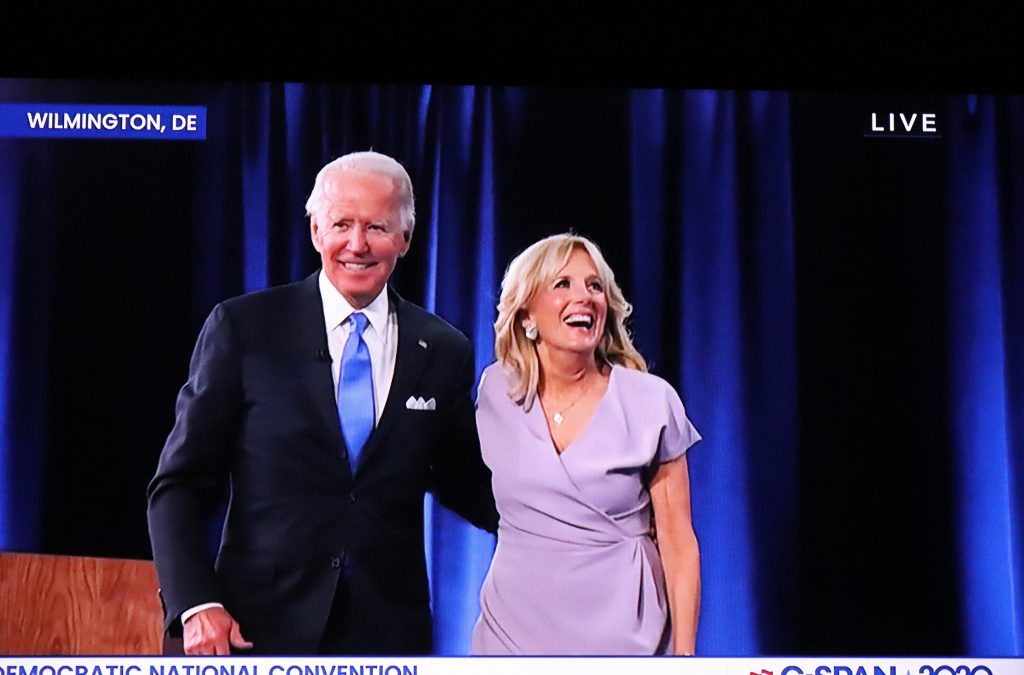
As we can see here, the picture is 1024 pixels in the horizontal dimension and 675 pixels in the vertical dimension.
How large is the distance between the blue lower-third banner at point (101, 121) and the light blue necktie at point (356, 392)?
592 mm

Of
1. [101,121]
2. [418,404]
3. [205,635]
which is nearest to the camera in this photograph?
[205,635]

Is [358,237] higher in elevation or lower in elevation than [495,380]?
higher

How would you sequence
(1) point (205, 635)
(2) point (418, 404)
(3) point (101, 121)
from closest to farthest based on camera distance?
(1) point (205, 635), (2) point (418, 404), (3) point (101, 121)

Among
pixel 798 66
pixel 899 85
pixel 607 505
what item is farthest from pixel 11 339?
pixel 899 85

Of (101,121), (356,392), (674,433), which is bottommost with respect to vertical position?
(674,433)

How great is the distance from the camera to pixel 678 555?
2627 mm

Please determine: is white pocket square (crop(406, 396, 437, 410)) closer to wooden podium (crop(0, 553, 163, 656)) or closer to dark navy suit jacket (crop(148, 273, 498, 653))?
dark navy suit jacket (crop(148, 273, 498, 653))

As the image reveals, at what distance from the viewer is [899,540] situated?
267cm

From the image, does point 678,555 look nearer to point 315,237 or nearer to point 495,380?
point 495,380

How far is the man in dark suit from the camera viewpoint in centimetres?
257

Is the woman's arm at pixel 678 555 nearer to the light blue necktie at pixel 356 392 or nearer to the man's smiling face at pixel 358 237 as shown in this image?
the light blue necktie at pixel 356 392

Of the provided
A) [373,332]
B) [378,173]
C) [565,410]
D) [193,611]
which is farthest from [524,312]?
[193,611]

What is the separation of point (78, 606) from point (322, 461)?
595 millimetres

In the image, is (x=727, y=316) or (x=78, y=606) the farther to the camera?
(x=727, y=316)
